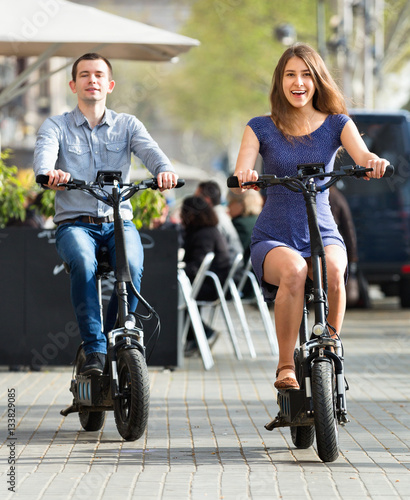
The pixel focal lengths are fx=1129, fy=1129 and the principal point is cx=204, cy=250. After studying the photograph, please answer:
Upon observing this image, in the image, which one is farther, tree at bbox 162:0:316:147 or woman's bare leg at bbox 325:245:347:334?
tree at bbox 162:0:316:147

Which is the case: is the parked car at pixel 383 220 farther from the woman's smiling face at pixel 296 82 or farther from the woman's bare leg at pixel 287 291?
the woman's bare leg at pixel 287 291

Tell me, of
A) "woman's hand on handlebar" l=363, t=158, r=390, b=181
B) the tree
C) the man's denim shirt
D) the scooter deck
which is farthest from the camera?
the tree

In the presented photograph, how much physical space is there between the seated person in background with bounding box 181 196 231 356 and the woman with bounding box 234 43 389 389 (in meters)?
4.91

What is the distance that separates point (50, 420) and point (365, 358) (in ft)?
15.3

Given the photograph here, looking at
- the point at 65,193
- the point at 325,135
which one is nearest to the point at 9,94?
the point at 65,193

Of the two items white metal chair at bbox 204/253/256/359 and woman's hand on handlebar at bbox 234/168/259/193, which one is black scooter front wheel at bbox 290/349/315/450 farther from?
white metal chair at bbox 204/253/256/359

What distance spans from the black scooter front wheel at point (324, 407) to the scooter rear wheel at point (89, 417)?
1.47m

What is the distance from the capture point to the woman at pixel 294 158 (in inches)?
220

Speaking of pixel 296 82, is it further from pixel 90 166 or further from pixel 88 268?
pixel 88 268

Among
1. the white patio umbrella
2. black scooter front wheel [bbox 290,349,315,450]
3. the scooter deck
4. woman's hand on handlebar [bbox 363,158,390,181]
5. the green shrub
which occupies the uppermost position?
the white patio umbrella

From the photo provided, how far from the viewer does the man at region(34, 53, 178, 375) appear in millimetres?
5984

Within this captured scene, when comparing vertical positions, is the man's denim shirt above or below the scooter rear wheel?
above

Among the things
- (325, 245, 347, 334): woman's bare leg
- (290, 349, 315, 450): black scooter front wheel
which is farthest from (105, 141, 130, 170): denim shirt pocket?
(290, 349, 315, 450): black scooter front wheel

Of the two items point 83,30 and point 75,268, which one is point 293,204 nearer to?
point 75,268
